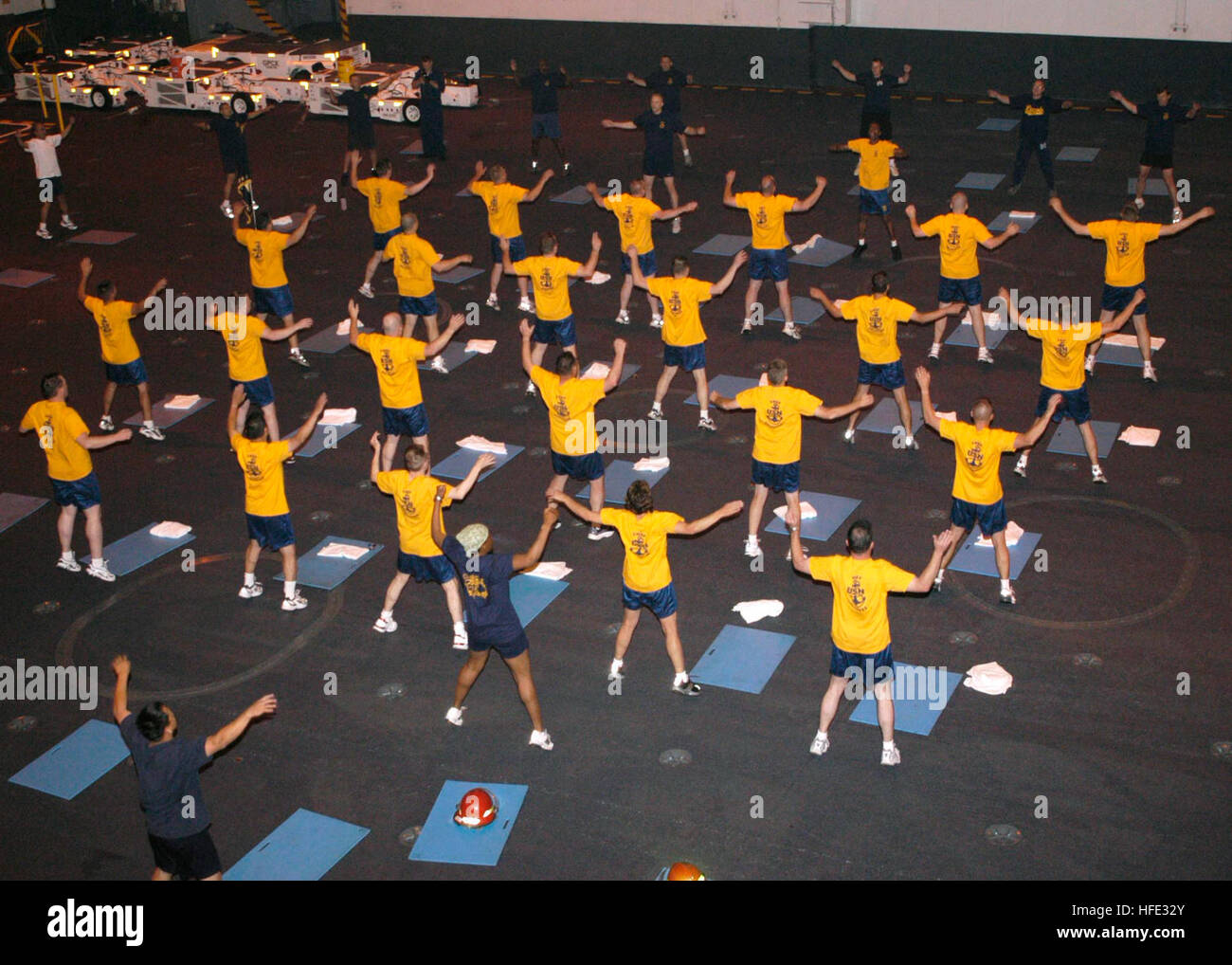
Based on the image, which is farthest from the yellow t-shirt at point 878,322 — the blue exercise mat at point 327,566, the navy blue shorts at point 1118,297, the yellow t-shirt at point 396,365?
the blue exercise mat at point 327,566

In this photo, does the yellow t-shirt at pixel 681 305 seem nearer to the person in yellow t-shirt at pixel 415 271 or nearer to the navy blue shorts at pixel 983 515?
the person in yellow t-shirt at pixel 415 271

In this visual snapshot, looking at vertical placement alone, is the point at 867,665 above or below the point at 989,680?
above

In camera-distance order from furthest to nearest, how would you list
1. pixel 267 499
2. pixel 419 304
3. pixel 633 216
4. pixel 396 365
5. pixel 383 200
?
pixel 383 200 < pixel 633 216 < pixel 419 304 < pixel 396 365 < pixel 267 499

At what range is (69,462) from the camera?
37.7 ft

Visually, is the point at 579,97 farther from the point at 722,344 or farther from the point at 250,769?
the point at 250,769

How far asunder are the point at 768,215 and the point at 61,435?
326 inches

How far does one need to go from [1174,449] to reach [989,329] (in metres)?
3.37

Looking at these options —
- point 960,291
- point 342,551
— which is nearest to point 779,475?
point 342,551

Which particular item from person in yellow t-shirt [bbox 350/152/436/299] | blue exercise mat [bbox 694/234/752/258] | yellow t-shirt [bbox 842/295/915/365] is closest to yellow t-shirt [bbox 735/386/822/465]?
yellow t-shirt [bbox 842/295/915/365]

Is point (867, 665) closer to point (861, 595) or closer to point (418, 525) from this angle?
point (861, 595)

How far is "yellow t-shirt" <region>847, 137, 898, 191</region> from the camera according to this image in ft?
56.1

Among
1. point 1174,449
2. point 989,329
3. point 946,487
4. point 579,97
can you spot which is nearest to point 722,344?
point 989,329

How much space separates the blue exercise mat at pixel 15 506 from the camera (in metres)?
12.8

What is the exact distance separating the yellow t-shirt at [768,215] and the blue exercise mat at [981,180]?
21.1ft
